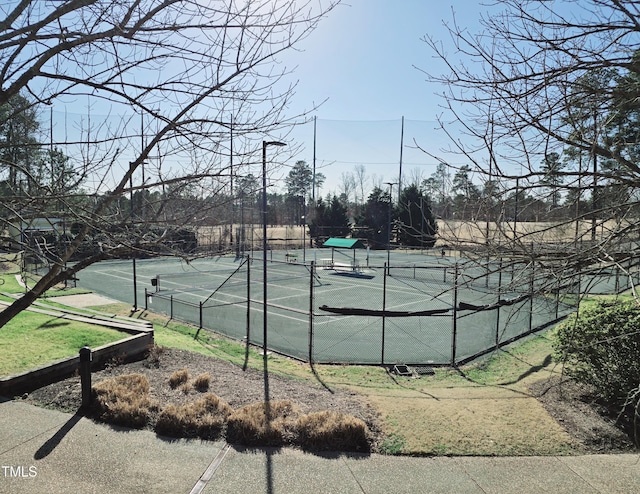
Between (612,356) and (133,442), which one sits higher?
(612,356)

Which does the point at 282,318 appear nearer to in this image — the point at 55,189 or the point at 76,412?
the point at 76,412

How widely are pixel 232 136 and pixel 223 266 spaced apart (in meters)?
28.9

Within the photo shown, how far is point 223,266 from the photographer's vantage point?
31.8 m

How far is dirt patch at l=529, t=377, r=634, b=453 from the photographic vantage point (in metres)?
5.62

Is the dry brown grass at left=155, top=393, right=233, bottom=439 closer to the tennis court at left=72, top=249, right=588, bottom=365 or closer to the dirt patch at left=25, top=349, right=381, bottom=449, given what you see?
the dirt patch at left=25, top=349, right=381, bottom=449

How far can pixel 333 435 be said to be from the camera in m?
5.35

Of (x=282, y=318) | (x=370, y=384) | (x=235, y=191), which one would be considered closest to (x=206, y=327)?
(x=282, y=318)

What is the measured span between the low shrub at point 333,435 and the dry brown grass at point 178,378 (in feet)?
8.16

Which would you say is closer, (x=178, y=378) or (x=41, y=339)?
(x=178, y=378)

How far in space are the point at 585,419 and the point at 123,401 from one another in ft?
21.5

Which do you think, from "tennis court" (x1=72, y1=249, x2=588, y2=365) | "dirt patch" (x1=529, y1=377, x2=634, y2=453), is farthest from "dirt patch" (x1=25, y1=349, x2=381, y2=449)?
"dirt patch" (x1=529, y1=377, x2=634, y2=453)

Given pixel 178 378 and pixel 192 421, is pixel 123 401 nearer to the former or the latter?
pixel 192 421

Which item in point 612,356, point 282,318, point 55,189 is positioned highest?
point 55,189

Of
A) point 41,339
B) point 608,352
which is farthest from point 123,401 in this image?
point 608,352
